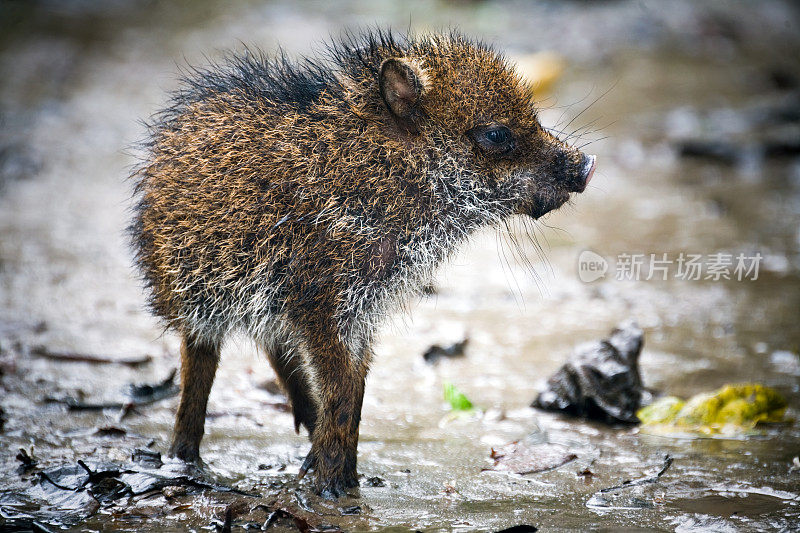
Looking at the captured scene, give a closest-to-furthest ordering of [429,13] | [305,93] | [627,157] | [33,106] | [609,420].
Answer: [305,93], [609,420], [627,157], [33,106], [429,13]

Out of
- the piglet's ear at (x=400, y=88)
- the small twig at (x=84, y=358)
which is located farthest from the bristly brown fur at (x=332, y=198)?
the small twig at (x=84, y=358)

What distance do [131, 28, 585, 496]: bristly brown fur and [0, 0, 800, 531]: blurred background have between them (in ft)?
1.47

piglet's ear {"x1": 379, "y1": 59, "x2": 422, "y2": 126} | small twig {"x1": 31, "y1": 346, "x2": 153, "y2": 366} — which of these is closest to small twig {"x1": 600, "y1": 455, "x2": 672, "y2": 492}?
piglet's ear {"x1": 379, "y1": 59, "x2": 422, "y2": 126}

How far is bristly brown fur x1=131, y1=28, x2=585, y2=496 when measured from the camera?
12.8 feet

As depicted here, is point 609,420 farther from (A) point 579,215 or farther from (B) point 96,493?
(A) point 579,215

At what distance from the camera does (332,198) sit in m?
3.90

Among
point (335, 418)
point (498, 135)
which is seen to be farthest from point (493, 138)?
point (335, 418)

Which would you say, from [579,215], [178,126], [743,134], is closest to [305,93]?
[178,126]

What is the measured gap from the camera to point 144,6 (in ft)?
49.8

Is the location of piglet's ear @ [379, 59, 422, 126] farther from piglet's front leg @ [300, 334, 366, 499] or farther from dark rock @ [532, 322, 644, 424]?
dark rock @ [532, 322, 644, 424]

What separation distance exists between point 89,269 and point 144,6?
9.59m

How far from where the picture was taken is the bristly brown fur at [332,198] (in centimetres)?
390

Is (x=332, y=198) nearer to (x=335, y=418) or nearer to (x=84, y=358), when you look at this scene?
(x=335, y=418)

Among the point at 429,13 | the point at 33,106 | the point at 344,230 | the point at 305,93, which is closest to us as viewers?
the point at 344,230
